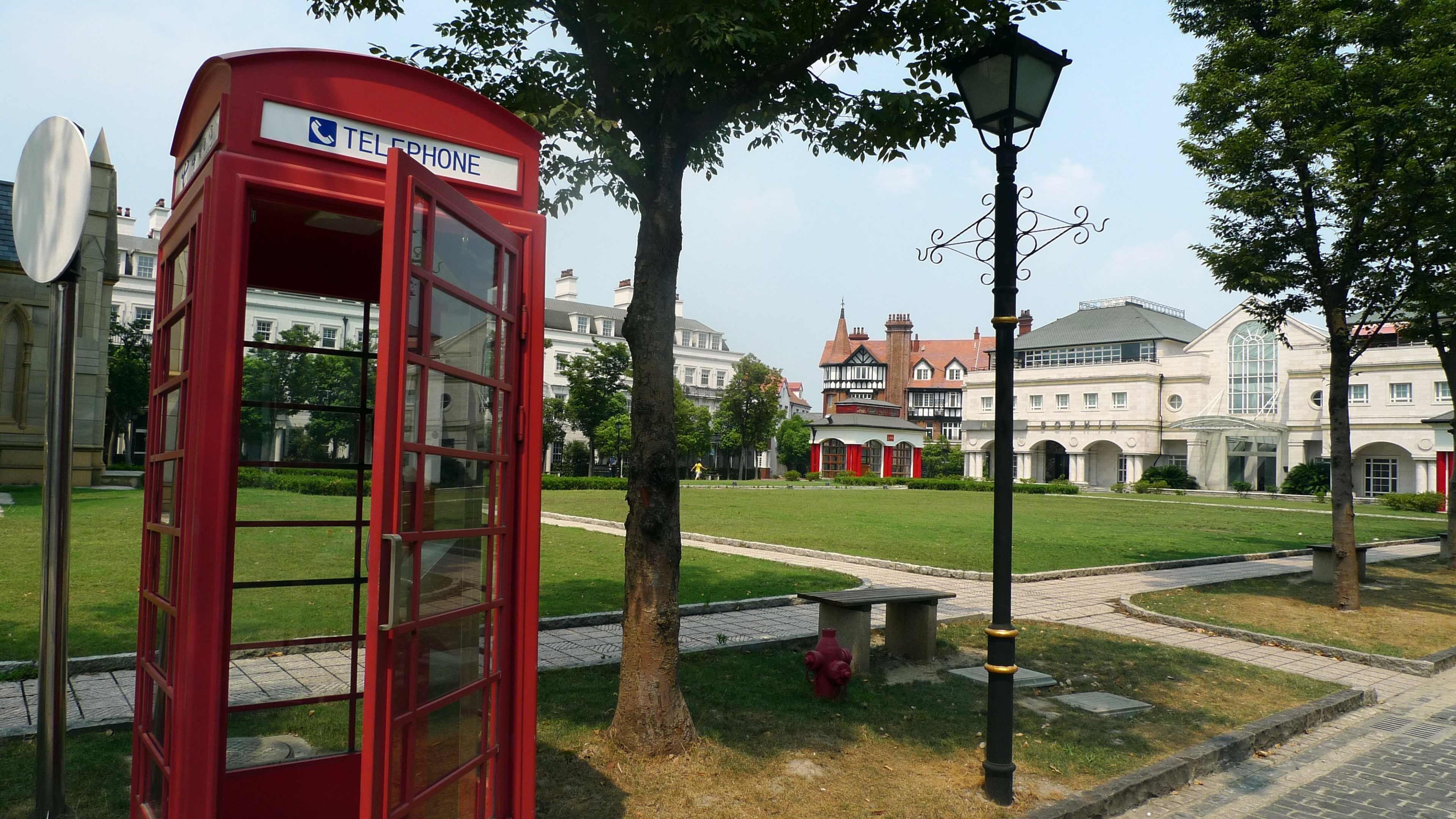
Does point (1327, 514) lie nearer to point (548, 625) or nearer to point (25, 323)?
point (548, 625)

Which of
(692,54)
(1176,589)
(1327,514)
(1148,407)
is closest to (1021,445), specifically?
(1148,407)

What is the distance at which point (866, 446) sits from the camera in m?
75.2

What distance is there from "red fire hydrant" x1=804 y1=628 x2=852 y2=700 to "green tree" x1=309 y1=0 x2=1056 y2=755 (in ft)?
4.90

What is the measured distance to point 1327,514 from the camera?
33.7 metres

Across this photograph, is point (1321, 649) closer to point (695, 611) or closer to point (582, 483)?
point (695, 611)

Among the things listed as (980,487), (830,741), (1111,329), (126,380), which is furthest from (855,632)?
(1111,329)

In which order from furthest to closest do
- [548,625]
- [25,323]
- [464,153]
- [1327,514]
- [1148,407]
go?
[1148,407] → [1327,514] → [25,323] → [548,625] → [464,153]

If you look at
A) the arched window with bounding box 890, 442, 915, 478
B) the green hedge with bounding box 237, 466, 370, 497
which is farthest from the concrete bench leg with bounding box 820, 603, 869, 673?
the arched window with bounding box 890, 442, 915, 478

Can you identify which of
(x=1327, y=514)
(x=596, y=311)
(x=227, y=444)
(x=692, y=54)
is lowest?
(x=1327, y=514)

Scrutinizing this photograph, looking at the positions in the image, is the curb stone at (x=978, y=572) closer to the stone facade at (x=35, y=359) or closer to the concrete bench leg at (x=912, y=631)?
the concrete bench leg at (x=912, y=631)

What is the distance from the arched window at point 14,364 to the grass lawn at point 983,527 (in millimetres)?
14426

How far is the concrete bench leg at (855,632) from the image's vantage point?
312 inches

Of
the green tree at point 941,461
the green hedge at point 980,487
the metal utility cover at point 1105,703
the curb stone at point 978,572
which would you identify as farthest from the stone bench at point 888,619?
the green tree at point 941,461

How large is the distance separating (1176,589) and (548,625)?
33.3 ft
